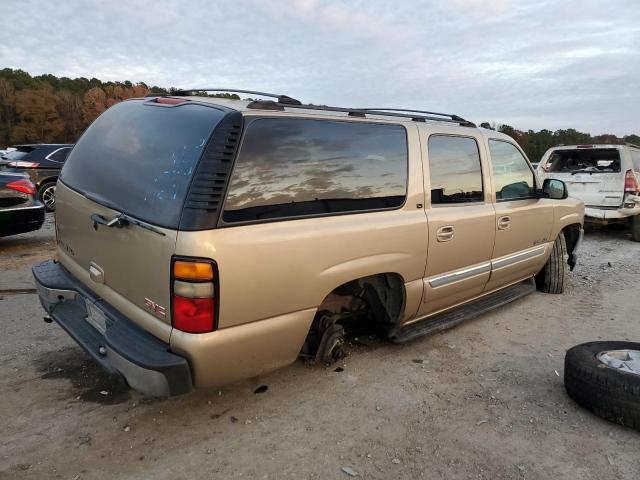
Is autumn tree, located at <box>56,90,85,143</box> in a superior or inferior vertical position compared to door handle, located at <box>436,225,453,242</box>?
superior

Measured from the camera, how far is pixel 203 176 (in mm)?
2230

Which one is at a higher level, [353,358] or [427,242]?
[427,242]

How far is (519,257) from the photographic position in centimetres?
438

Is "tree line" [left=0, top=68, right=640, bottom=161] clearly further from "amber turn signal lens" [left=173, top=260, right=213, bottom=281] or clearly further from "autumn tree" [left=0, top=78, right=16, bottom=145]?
"amber turn signal lens" [left=173, top=260, right=213, bottom=281]

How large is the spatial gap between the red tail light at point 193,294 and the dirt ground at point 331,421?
0.71 meters

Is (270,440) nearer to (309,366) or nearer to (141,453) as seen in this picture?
(141,453)

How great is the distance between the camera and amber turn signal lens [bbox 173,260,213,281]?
2170mm

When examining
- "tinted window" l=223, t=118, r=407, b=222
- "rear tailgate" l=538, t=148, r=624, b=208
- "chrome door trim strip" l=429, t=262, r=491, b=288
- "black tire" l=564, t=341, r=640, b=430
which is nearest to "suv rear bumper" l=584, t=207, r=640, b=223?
"rear tailgate" l=538, t=148, r=624, b=208

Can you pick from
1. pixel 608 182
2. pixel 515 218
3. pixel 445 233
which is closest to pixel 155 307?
pixel 445 233

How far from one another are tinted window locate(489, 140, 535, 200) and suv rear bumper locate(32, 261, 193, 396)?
304cm

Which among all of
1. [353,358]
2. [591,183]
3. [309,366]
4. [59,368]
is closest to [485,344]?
[353,358]

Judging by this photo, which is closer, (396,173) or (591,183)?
(396,173)

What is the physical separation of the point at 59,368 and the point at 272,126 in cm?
224

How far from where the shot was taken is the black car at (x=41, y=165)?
33.8ft
